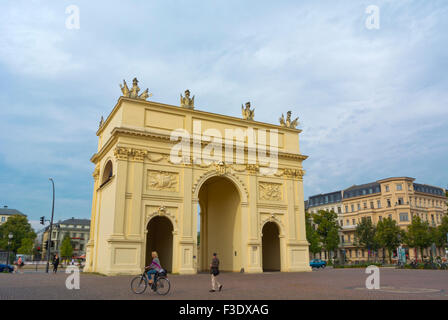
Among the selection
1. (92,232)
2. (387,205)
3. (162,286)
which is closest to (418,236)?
(387,205)

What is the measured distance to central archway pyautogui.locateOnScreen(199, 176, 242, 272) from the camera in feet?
106

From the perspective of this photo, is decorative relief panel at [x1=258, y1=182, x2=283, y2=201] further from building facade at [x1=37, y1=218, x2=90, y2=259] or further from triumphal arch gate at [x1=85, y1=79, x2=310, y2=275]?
building facade at [x1=37, y1=218, x2=90, y2=259]

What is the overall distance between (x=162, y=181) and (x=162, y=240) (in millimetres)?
7155

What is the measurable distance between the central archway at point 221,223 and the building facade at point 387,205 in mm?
45748

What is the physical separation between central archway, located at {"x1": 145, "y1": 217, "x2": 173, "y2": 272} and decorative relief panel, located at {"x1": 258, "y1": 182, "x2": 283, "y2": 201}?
8519 mm

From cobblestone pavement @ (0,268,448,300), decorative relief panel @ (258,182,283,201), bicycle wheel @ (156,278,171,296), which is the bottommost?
cobblestone pavement @ (0,268,448,300)

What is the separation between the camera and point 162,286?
44.7ft

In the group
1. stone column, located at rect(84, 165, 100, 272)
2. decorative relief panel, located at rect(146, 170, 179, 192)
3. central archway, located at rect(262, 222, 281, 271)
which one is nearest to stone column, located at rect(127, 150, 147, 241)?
decorative relief panel, located at rect(146, 170, 179, 192)

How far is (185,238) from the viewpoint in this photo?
27797 millimetres

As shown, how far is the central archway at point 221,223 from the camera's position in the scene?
1267 inches

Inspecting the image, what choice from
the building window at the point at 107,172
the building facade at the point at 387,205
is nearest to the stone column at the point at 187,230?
the building window at the point at 107,172

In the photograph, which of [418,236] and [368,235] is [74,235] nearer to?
[368,235]
